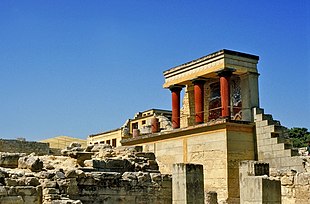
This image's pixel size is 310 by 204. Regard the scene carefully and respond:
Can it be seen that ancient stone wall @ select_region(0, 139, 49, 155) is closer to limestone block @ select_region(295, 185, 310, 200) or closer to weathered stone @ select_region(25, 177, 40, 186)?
weathered stone @ select_region(25, 177, 40, 186)

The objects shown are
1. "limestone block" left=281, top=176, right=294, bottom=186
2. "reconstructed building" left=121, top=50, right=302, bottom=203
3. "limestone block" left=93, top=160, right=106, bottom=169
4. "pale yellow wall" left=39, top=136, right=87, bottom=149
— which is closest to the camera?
"limestone block" left=281, top=176, right=294, bottom=186

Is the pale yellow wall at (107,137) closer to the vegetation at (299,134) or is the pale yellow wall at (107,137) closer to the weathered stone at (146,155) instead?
the weathered stone at (146,155)

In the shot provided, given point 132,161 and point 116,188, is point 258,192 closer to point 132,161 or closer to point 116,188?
point 116,188

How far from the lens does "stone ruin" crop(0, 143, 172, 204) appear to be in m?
12.5

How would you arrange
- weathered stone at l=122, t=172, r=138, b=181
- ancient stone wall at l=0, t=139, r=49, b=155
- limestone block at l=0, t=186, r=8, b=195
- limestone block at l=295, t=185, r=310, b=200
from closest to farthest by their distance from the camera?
limestone block at l=0, t=186, r=8, b=195 → limestone block at l=295, t=185, r=310, b=200 → weathered stone at l=122, t=172, r=138, b=181 → ancient stone wall at l=0, t=139, r=49, b=155

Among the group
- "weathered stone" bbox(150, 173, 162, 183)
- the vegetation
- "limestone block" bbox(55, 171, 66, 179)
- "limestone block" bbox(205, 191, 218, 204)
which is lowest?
"limestone block" bbox(205, 191, 218, 204)

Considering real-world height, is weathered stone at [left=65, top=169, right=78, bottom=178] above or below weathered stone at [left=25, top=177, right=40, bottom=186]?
above

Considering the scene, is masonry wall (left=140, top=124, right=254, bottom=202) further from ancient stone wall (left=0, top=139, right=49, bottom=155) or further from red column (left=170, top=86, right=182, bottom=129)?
ancient stone wall (left=0, top=139, right=49, bottom=155)

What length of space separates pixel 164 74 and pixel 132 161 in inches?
251

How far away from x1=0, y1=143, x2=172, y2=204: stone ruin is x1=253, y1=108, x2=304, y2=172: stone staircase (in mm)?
3928

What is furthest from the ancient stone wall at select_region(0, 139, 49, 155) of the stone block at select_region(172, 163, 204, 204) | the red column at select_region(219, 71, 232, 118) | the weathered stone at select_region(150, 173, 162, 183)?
the stone block at select_region(172, 163, 204, 204)

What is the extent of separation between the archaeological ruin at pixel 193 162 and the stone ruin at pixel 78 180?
0.03m

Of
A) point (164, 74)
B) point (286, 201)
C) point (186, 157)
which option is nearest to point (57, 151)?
point (164, 74)

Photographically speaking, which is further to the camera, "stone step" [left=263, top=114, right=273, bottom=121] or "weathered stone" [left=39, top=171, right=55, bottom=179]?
"stone step" [left=263, top=114, right=273, bottom=121]
